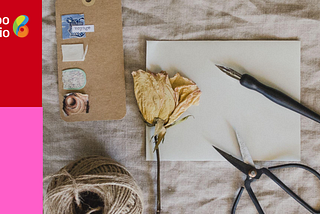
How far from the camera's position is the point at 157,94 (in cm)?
53

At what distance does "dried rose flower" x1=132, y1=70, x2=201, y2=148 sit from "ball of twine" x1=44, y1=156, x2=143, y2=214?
0.11m

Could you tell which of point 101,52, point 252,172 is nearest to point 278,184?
point 252,172

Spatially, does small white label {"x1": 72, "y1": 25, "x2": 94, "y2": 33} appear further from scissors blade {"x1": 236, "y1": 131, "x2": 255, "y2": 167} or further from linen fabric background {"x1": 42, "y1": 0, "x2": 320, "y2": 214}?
scissors blade {"x1": 236, "y1": 131, "x2": 255, "y2": 167}

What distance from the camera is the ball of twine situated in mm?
457

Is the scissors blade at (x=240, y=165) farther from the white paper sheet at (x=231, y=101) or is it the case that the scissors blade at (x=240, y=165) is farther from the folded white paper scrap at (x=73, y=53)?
the folded white paper scrap at (x=73, y=53)

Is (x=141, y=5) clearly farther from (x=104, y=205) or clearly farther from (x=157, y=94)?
(x=104, y=205)

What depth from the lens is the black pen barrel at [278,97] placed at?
1.75ft

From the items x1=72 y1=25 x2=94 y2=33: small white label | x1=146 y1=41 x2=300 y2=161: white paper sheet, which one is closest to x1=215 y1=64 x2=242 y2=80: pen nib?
x1=146 y1=41 x2=300 y2=161: white paper sheet

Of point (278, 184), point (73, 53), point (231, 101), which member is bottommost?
point (278, 184)

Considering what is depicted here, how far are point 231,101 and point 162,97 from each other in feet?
0.50

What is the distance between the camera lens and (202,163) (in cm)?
58

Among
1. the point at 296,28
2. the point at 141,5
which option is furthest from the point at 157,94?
the point at 296,28

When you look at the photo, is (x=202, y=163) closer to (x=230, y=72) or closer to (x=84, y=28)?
(x=230, y=72)

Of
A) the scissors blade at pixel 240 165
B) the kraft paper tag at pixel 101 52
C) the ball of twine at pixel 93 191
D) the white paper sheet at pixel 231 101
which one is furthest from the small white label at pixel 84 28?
the scissors blade at pixel 240 165
